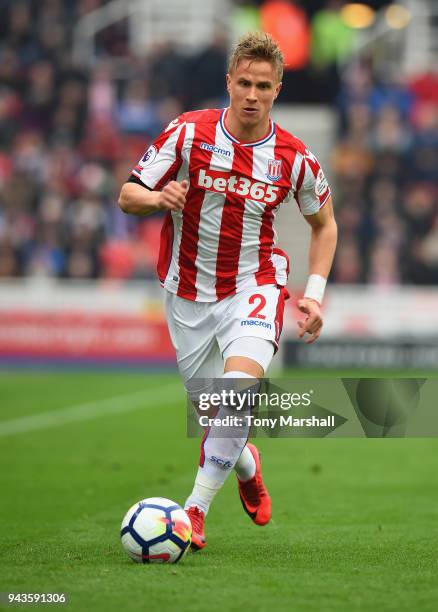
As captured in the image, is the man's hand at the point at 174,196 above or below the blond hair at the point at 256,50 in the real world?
below

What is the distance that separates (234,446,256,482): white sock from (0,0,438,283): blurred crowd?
1308cm

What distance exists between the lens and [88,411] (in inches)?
552

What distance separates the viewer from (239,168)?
257 inches

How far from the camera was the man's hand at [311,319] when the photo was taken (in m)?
6.36

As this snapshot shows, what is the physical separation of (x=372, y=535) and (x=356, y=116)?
15560 mm

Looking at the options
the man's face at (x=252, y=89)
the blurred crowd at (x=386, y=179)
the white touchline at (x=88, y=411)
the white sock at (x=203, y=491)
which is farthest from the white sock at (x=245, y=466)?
the blurred crowd at (x=386, y=179)

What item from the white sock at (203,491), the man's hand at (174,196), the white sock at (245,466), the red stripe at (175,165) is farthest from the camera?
the white sock at (245,466)

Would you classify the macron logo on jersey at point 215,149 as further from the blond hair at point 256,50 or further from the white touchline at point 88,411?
the white touchline at point 88,411

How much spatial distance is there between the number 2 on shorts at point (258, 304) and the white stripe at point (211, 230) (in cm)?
21

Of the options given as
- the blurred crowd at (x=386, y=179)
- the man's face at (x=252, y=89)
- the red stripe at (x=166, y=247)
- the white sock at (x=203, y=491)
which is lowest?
the blurred crowd at (x=386, y=179)

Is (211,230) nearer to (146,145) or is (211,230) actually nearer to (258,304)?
(258,304)

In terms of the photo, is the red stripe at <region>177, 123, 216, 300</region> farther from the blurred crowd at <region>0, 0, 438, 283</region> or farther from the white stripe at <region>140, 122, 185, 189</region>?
the blurred crowd at <region>0, 0, 438, 283</region>

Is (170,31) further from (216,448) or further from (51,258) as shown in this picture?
(216,448)

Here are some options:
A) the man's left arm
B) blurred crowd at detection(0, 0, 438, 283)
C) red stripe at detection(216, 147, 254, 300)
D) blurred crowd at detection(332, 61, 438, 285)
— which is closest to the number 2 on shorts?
red stripe at detection(216, 147, 254, 300)
